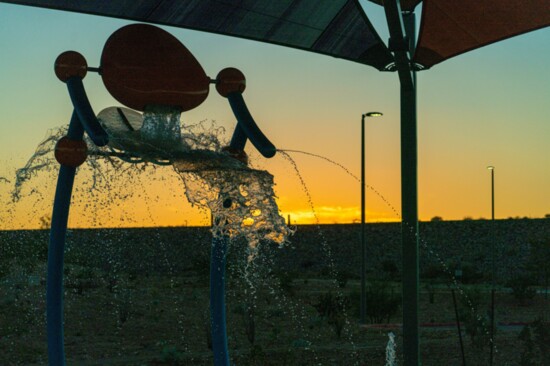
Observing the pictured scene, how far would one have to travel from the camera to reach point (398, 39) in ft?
32.4

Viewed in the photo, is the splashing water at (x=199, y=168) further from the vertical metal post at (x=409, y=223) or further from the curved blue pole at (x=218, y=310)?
the vertical metal post at (x=409, y=223)

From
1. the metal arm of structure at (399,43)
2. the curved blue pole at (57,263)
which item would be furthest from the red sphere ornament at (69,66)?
the metal arm of structure at (399,43)

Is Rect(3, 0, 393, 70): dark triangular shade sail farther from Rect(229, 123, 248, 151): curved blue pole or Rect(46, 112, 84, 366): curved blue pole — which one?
Rect(46, 112, 84, 366): curved blue pole

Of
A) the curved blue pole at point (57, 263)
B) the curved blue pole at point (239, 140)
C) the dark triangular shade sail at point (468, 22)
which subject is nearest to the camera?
the curved blue pole at point (57, 263)

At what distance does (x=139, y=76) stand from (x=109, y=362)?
29.6 feet

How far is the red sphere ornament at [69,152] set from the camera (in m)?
8.11

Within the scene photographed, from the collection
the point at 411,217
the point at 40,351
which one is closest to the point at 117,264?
the point at 40,351

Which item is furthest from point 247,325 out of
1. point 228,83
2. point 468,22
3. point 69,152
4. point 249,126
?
point 69,152

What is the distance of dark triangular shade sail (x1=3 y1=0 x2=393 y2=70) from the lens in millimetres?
11062

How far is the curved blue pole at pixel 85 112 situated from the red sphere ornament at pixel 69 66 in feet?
0.16

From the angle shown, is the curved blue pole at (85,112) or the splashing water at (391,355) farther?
the splashing water at (391,355)

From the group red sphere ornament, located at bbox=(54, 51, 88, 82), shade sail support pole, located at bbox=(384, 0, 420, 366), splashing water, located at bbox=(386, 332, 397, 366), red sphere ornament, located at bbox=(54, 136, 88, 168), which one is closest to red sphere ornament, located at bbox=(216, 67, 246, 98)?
red sphere ornament, located at bbox=(54, 51, 88, 82)

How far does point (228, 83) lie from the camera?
887 cm

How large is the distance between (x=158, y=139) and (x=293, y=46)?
502cm
